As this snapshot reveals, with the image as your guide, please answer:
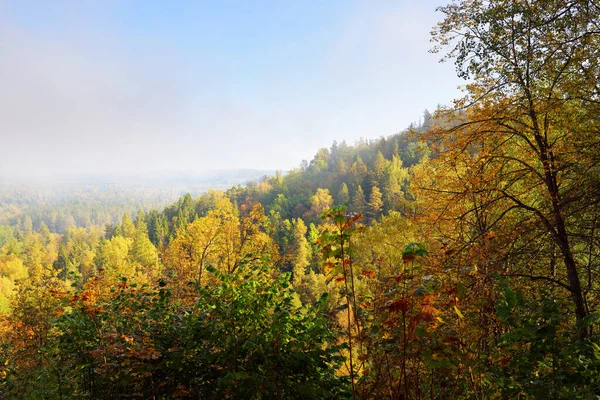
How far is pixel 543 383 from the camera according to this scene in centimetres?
222

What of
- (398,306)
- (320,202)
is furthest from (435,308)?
(320,202)

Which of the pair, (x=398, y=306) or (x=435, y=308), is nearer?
(x=398, y=306)

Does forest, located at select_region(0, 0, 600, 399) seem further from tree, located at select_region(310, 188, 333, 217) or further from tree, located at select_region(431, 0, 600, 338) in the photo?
tree, located at select_region(310, 188, 333, 217)

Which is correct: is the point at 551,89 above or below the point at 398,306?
above

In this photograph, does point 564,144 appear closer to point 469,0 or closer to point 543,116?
point 543,116

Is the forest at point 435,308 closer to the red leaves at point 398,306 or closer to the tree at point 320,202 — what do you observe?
the red leaves at point 398,306

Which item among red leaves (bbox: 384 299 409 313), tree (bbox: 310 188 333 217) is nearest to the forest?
red leaves (bbox: 384 299 409 313)

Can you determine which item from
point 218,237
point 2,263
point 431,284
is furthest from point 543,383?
point 2,263

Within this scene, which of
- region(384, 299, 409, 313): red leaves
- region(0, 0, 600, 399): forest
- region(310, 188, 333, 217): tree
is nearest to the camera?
region(384, 299, 409, 313): red leaves

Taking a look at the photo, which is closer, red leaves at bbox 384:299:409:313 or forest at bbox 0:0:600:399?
red leaves at bbox 384:299:409:313

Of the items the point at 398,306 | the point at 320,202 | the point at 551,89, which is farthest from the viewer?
the point at 320,202

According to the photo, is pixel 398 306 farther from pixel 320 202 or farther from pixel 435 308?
pixel 320 202

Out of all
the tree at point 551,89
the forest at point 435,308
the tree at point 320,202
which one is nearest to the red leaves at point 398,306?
the forest at point 435,308

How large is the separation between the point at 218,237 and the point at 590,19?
1428 centimetres
